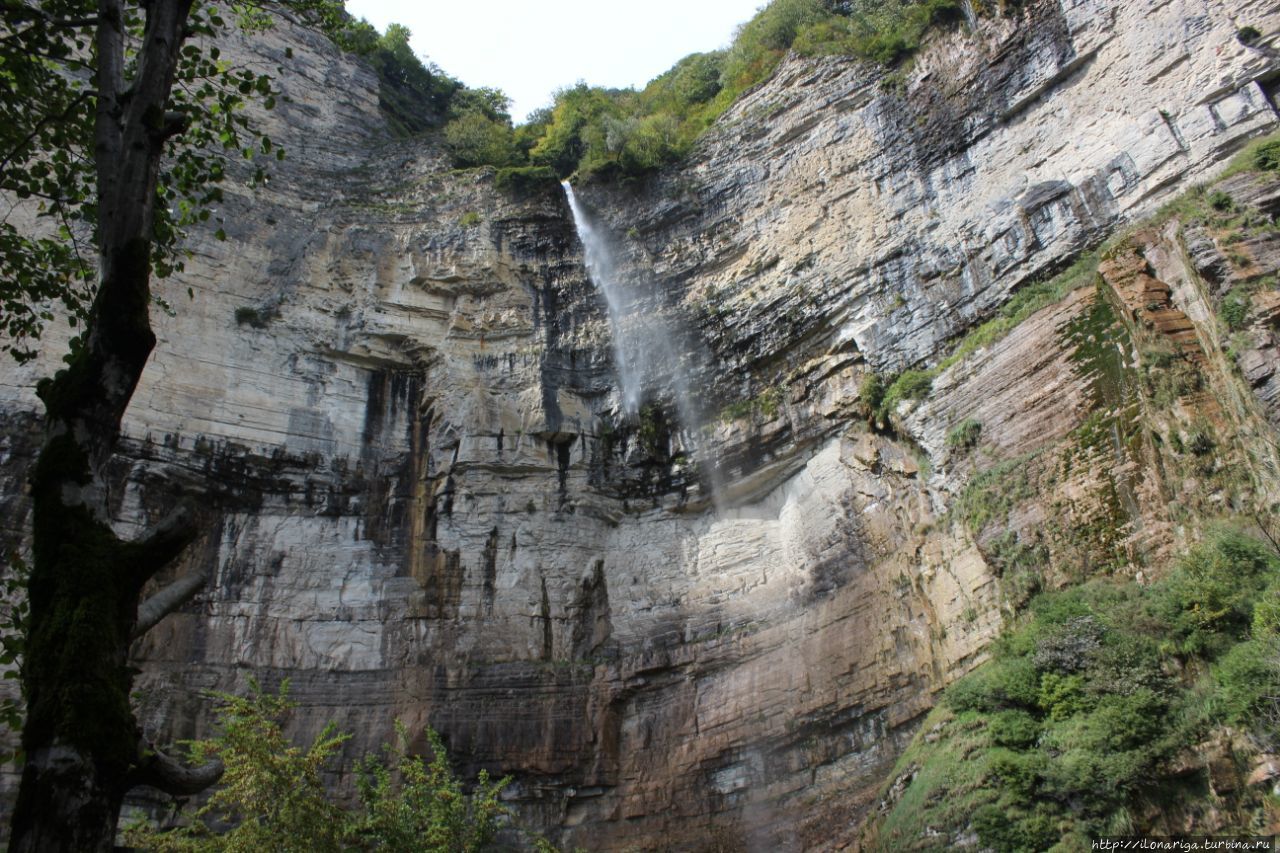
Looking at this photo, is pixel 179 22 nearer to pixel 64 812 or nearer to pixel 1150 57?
pixel 64 812

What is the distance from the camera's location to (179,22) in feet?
25.5

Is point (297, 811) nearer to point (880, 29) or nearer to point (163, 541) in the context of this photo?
point (163, 541)

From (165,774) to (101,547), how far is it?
1396 millimetres

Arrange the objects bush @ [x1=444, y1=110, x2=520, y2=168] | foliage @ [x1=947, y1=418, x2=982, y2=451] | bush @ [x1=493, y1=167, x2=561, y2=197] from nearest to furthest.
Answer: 1. foliage @ [x1=947, y1=418, x2=982, y2=451]
2. bush @ [x1=493, y1=167, x2=561, y2=197]
3. bush @ [x1=444, y1=110, x2=520, y2=168]

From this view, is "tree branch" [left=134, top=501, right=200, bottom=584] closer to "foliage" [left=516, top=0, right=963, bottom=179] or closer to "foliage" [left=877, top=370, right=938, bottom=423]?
"foliage" [left=877, top=370, right=938, bottom=423]

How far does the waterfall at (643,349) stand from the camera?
22844 mm

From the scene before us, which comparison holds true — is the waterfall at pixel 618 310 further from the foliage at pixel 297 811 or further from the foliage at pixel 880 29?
the foliage at pixel 297 811

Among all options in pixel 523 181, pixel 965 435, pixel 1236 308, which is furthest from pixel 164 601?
pixel 523 181

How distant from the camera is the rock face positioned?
1608 centimetres

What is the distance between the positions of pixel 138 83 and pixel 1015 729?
12532mm

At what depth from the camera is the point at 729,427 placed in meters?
22.2

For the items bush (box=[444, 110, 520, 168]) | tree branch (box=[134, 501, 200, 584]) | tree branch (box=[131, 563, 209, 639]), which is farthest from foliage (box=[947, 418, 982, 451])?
bush (box=[444, 110, 520, 168])

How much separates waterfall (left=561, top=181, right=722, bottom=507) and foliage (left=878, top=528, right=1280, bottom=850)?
906 cm

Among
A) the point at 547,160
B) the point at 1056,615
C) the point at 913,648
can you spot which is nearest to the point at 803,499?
the point at 913,648
